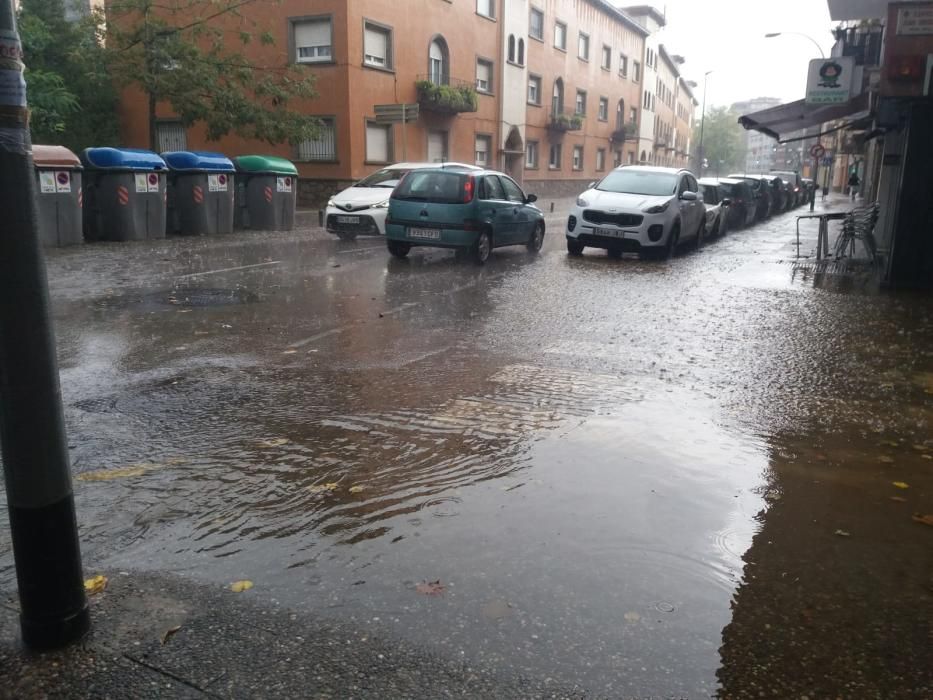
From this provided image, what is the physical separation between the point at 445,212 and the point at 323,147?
48.9 feet

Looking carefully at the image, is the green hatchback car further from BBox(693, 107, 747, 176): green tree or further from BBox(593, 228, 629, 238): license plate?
BBox(693, 107, 747, 176): green tree

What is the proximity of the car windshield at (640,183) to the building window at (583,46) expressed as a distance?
1293 inches

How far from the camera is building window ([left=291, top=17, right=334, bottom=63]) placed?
2636cm

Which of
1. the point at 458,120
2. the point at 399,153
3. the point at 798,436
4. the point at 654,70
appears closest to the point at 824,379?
the point at 798,436

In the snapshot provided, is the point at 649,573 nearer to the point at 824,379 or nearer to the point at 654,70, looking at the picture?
the point at 824,379

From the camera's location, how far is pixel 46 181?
14000 mm

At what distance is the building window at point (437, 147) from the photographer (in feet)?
104

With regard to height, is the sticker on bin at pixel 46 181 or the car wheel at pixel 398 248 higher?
the sticker on bin at pixel 46 181

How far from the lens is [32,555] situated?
2535 mm

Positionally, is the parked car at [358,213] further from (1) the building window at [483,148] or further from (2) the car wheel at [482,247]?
(1) the building window at [483,148]

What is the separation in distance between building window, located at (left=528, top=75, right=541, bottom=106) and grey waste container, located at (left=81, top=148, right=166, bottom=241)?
27.5 metres

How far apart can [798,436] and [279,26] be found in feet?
85.8

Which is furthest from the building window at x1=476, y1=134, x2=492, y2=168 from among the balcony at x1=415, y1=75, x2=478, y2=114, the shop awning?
the shop awning

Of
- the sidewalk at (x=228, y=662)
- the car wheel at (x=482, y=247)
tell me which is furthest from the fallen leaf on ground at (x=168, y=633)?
the car wheel at (x=482, y=247)
